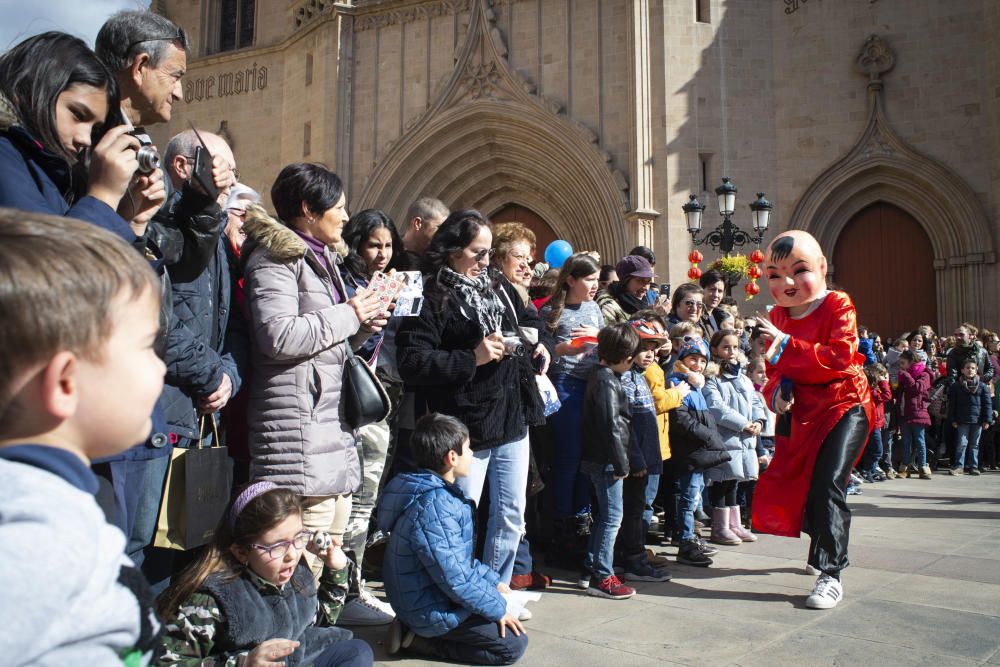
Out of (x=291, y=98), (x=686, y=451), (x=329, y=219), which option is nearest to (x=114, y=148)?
(x=329, y=219)

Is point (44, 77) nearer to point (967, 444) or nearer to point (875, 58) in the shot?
point (967, 444)

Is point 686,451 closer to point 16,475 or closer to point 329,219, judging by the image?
point 329,219

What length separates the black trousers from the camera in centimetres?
412

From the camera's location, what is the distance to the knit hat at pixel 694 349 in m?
5.65

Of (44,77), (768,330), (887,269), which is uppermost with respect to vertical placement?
(887,269)

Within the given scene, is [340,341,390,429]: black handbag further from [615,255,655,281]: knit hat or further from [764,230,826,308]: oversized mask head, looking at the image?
[615,255,655,281]: knit hat

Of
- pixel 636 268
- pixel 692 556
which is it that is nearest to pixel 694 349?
pixel 636 268

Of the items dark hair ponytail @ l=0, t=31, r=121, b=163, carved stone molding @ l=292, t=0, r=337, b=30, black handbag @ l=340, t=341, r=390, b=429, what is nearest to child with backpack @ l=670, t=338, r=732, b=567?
black handbag @ l=340, t=341, r=390, b=429

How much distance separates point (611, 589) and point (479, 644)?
1.19 meters

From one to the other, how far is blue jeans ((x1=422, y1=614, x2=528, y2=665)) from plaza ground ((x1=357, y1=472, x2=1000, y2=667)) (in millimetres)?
91

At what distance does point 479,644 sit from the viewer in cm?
315

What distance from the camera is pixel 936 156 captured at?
1383cm

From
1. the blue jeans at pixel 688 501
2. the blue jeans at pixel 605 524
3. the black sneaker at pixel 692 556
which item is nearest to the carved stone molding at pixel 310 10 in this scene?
the blue jeans at pixel 688 501

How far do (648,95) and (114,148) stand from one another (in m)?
14.0
